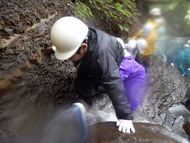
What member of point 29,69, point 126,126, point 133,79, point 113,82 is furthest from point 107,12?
point 126,126

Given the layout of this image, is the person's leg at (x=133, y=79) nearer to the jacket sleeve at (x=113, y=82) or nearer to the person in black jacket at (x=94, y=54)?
the person in black jacket at (x=94, y=54)

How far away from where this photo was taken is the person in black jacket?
3770mm

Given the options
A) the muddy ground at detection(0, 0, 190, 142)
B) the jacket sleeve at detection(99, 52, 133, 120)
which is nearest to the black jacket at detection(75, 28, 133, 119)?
the jacket sleeve at detection(99, 52, 133, 120)

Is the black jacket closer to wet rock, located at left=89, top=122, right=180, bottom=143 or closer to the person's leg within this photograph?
wet rock, located at left=89, top=122, right=180, bottom=143

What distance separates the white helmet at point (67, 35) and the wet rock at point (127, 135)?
102 cm

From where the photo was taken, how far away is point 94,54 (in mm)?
3924

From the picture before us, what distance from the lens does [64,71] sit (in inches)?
195

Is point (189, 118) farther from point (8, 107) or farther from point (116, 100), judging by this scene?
point (8, 107)

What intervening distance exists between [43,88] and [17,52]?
0.66 meters

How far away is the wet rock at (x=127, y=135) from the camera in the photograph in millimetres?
3941

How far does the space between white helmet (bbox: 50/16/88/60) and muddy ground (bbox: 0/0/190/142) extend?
0.57 metres

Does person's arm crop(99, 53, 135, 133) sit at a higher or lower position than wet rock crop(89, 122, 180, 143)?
higher

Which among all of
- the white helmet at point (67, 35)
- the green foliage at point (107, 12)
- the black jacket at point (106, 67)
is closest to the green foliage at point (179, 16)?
the green foliage at point (107, 12)

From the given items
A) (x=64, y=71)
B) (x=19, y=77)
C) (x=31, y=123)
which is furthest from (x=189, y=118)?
(x=19, y=77)
